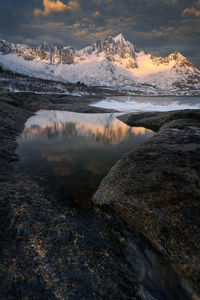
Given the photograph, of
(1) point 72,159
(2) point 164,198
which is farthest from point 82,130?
(2) point 164,198

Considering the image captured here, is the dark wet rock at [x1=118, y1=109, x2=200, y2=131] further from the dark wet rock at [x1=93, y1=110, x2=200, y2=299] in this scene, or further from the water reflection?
the dark wet rock at [x1=93, y1=110, x2=200, y2=299]

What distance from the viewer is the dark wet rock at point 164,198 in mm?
2725

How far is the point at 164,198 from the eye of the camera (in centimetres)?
337

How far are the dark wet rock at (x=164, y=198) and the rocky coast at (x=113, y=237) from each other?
0.05 ft

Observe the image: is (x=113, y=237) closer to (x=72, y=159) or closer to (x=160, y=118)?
(x=72, y=159)

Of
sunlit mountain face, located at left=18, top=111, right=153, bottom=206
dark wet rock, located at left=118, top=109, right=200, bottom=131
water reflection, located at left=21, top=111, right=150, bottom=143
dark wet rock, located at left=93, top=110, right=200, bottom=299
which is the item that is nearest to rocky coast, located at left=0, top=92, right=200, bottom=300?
dark wet rock, located at left=93, top=110, right=200, bottom=299

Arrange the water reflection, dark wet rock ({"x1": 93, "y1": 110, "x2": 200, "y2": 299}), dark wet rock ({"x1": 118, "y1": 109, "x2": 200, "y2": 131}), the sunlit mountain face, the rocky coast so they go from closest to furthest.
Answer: the rocky coast → dark wet rock ({"x1": 93, "y1": 110, "x2": 200, "y2": 299}) → the sunlit mountain face → the water reflection → dark wet rock ({"x1": 118, "y1": 109, "x2": 200, "y2": 131})

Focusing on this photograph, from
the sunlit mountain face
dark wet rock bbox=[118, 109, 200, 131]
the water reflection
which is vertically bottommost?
the sunlit mountain face

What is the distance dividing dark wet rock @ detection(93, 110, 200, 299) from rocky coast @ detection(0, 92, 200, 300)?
0.05 ft

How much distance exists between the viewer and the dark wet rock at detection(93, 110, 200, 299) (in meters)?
2.72

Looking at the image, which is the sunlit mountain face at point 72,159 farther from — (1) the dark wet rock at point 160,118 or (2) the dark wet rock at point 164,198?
(1) the dark wet rock at point 160,118

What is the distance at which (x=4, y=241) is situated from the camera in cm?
260

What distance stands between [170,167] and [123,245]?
222 cm

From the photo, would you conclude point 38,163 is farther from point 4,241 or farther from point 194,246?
point 194,246
